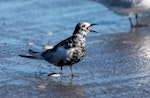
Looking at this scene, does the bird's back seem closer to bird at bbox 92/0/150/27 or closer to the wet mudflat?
the wet mudflat

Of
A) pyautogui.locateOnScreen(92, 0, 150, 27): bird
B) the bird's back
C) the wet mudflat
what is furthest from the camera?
pyautogui.locateOnScreen(92, 0, 150, 27): bird

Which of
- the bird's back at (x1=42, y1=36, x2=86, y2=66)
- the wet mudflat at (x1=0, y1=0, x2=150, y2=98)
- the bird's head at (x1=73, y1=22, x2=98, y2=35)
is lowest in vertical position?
the wet mudflat at (x1=0, y1=0, x2=150, y2=98)

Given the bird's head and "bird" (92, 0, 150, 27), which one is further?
"bird" (92, 0, 150, 27)

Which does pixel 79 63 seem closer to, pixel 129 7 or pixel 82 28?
pixel 82 28

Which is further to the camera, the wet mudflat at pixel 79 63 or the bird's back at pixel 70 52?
the bird's back at pixel 70 52

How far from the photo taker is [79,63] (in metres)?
6.30

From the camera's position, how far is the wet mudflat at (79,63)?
203 inches

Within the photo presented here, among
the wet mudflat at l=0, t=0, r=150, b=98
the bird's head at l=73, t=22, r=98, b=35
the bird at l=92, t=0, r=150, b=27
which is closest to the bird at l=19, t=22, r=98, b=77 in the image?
the bird's head at l=73, t=22, r=98, b=35

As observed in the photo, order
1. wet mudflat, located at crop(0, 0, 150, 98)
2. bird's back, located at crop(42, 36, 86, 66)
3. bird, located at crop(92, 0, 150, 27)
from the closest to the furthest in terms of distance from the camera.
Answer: wet mudflat, located at crop(0, 0, 150, 98) < bird's back, located at crop(42, 36, 86, 66) < bird, located at crop(92, 0, 150, 27)

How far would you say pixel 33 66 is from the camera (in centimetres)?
618

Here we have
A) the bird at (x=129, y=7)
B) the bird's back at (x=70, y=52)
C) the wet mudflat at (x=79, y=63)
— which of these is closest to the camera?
the wet mudflat at (x=79, y=63)

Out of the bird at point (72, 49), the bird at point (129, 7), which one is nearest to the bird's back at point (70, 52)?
the bird at point (72, 49)

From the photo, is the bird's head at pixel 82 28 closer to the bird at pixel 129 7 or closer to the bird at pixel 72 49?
the bird at pixel 72 49

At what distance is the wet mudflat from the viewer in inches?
203
